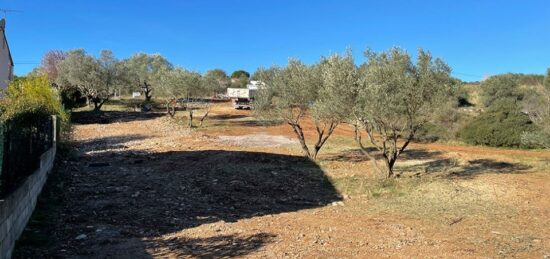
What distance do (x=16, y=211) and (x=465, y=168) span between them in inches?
593

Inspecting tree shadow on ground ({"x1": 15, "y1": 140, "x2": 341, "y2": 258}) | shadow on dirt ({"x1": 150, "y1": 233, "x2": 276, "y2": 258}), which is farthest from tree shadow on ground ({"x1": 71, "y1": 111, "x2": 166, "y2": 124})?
shadow on dirt ({"x1": 150, "y1": 233, "x2": 276, "y2": 258})

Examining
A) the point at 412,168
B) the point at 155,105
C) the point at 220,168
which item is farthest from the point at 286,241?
the point at 155,105

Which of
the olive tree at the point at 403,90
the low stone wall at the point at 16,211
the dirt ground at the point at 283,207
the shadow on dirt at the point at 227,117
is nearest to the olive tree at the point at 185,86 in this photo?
the shadow on dirt at the point at 227,117

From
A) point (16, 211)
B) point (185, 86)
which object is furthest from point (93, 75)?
point (16, 211)

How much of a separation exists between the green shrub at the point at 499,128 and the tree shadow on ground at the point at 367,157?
5.94m

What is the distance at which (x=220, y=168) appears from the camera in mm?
15930

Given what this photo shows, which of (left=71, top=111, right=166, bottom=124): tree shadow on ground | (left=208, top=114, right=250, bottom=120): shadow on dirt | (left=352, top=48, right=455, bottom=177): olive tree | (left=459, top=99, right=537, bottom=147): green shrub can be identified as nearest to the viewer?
(left=352, top=48, right=455, bottom=177): olive tree

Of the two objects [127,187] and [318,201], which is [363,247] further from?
[127,187]

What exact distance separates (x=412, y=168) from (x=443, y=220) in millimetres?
7497

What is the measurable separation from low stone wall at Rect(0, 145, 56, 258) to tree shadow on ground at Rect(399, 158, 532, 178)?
39.1 feet

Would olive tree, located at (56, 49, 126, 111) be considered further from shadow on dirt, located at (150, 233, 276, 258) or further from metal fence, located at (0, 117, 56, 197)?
shadow on dirt, located at (150, 233, 276, 258)

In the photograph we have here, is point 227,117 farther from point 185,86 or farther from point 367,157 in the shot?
point 367,157

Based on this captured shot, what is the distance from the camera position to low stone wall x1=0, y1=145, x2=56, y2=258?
619cm

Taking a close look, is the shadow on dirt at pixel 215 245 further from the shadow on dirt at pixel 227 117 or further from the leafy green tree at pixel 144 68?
the leafy green tree at pixel 144 68
